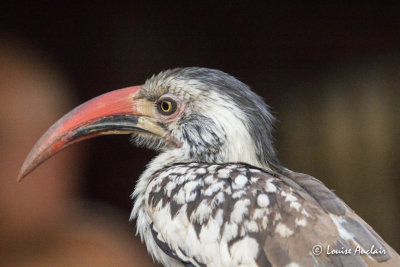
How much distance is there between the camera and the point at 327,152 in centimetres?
471

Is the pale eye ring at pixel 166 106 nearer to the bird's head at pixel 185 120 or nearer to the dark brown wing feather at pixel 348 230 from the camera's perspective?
the bird's head at pixel 185 120

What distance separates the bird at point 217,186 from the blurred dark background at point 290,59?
242cm

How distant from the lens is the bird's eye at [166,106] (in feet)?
7.02

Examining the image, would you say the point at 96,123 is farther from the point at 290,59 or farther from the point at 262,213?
the point at 290,59

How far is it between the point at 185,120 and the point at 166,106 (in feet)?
0.32

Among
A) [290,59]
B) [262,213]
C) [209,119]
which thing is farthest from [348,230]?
[290,59]

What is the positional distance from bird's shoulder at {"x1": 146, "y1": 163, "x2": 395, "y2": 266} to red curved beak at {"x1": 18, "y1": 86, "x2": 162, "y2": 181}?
273mm

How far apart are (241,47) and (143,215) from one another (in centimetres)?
298

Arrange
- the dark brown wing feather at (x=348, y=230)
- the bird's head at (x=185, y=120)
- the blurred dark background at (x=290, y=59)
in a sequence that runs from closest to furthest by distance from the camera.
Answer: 1. the dark brown wing feather at (x=348, y=230)
2. the bird's head at (x=185, y=120)
3. the blurred dark background at (x=290, y=59)

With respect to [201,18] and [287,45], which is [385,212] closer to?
[287,45]

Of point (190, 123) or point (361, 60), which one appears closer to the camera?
point (190, 123)

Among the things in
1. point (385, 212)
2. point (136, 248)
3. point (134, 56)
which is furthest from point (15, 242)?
point (385, 212)

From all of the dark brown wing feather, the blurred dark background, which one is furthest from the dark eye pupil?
the blurred dark background

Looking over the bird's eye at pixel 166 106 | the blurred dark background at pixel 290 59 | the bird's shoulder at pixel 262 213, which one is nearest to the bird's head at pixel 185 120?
the bird's eye at pixel 166 106
